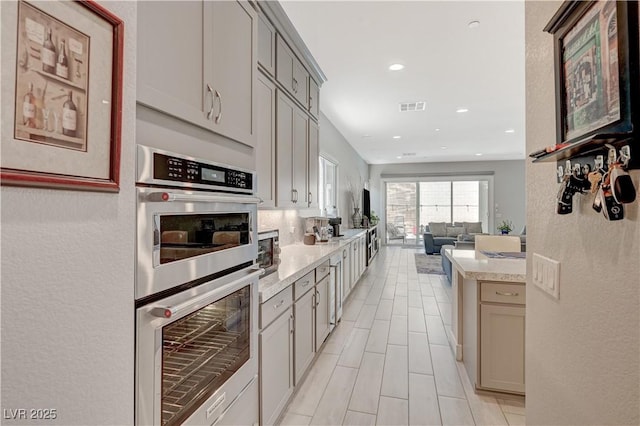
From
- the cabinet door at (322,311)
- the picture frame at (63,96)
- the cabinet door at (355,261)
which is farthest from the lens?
the cabinet door at (355,261)

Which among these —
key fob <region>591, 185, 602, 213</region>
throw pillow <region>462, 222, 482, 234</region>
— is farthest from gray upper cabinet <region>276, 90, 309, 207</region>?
throw pillow <region>462, 222, 482, 234</region>

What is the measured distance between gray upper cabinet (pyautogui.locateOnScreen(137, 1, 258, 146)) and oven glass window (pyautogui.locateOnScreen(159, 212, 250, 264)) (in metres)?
0.35

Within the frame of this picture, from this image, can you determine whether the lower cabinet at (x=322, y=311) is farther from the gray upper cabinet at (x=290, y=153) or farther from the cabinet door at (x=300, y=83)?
the cabinet door at (x=300, y=83)

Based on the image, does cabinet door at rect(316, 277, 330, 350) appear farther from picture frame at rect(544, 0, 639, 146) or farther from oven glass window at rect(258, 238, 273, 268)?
picture frame at rect(544, 0, 639, 146)

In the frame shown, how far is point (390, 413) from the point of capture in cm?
215

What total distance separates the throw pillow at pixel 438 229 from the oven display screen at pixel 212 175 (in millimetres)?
9741

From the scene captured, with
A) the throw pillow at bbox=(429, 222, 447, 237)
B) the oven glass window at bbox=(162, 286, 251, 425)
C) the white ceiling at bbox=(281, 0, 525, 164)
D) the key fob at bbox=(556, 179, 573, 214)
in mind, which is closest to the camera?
the key fob at bbox=(556, 179, 573, 214)

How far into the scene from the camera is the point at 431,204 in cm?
1121

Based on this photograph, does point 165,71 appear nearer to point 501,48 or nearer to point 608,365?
point 608,365

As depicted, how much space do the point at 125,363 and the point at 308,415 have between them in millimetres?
1653

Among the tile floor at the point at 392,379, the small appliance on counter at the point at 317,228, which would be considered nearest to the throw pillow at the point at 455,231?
the tile floor at the point at 392,379

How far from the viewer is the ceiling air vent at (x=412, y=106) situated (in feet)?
15.4

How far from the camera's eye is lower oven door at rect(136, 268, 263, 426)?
3.03 feet

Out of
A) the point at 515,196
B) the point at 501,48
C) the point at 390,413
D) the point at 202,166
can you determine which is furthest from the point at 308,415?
the point at 515,196
